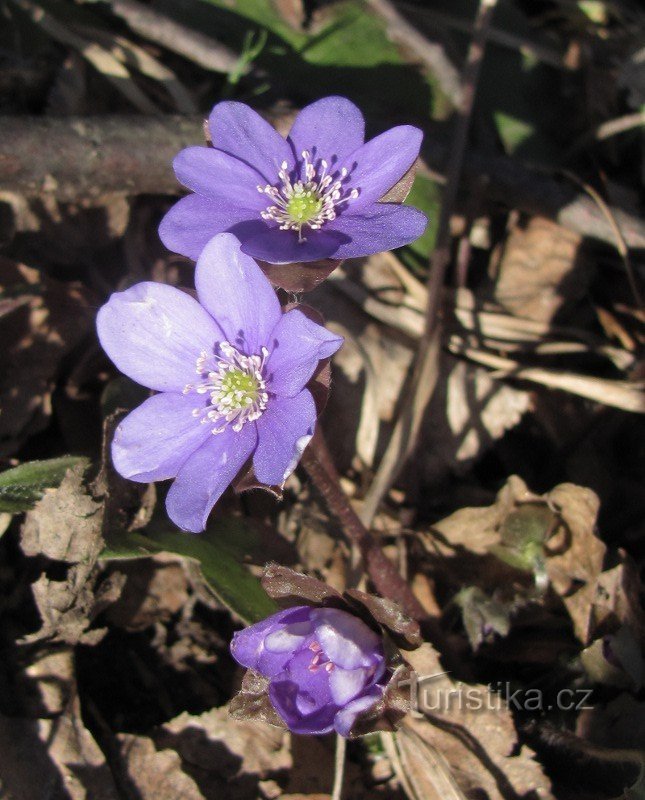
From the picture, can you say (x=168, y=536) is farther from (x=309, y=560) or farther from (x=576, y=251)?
(x=576, y=251)

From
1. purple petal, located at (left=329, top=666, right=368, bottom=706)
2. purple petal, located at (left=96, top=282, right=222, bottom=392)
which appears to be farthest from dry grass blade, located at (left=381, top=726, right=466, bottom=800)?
purple petal, located at (left=96, top=282, right=222, bottom=392)

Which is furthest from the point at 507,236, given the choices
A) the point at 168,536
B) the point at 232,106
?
the point at 168,536

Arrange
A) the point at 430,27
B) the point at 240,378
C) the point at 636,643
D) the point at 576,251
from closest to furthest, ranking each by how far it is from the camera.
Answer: the point at 240,378, the point at 636,643, the point at 576,251, the point at 430,27

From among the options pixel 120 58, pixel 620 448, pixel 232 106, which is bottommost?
pixel 620 448

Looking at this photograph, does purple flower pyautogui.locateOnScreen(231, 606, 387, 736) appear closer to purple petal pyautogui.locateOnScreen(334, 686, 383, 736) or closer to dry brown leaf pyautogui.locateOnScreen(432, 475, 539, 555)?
purple petal pyautogui.locateOnScreen(334, 686, 383, 736)

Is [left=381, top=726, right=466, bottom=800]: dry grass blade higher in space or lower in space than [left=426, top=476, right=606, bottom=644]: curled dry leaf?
lower

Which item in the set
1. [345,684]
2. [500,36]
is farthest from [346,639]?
[500,36]

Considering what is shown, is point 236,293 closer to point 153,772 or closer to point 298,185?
point 298,185
